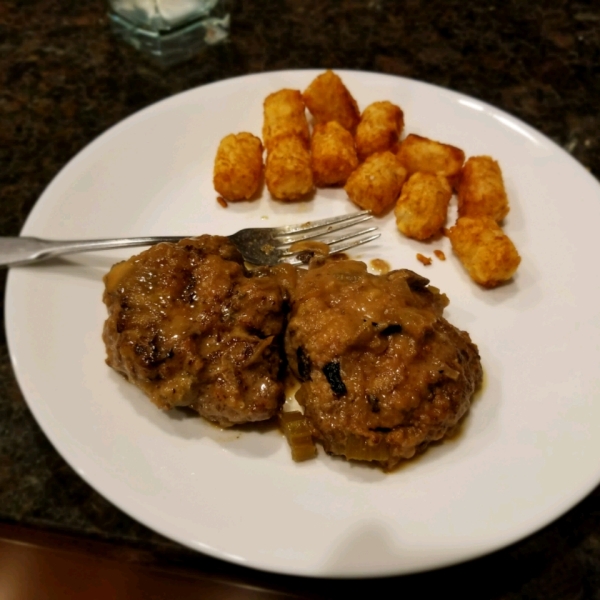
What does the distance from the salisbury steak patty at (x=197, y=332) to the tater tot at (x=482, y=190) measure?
77 cm

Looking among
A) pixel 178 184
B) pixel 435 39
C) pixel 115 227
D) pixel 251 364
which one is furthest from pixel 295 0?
pixel 251 364

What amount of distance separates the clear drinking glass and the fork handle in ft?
4.85

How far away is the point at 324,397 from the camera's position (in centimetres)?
149

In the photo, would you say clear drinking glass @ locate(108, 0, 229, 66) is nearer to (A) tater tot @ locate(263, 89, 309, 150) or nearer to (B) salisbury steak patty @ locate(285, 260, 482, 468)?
(A) tater tot @ locate(263, 89, 309, 150)

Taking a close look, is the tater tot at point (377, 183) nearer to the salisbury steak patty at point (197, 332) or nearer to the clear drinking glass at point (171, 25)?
the salisbury steak patty at point (197, 332)

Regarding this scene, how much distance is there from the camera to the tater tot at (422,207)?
6.44 feet

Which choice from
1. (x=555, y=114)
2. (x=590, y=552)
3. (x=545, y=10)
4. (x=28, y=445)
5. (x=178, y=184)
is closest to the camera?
(x=590, y=552)

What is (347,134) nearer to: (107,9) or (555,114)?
(555,114)

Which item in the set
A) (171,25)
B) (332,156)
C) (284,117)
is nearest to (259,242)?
(332,156)

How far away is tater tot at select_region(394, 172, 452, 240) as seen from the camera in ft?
6.44

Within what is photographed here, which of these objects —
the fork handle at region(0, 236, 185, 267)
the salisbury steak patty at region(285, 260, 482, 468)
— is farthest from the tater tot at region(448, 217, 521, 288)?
the fork handle at region(0, 236, 185, 267)

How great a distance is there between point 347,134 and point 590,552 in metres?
1.53

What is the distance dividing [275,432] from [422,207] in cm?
89

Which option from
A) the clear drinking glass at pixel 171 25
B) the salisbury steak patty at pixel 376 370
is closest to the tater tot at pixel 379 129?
the salisbury steak patty at pixel 376 370
